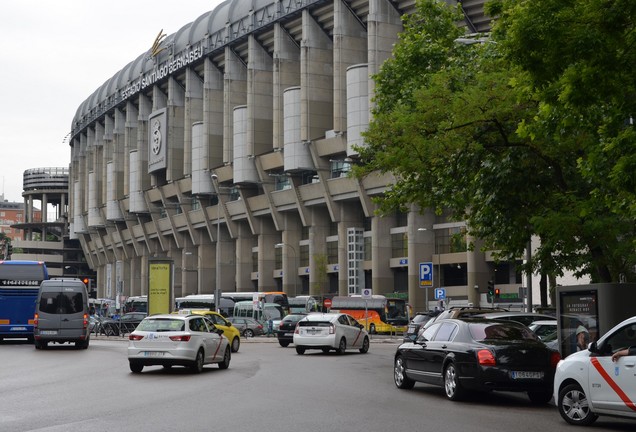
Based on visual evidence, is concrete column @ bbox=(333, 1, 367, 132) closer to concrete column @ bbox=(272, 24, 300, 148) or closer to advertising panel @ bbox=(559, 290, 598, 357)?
concrete column @ bbox=(272, 24, 300, 148)

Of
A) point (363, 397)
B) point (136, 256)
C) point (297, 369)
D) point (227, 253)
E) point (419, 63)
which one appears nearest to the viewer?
point (363, 397)

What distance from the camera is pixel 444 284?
82.6 m

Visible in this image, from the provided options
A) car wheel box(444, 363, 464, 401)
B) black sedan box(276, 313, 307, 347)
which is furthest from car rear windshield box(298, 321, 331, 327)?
car wheel box(444, 363, 464, 401)

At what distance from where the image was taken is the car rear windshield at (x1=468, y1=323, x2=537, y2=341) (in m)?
16.1

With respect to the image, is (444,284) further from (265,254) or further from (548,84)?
(548,84)

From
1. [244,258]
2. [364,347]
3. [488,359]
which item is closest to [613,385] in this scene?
[488,359]

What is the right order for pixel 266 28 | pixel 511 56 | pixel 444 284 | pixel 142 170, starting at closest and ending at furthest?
pixel 511 56
pixel 444 284
pixel 266 28
pixel 142 170

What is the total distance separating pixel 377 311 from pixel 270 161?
25.4 metres

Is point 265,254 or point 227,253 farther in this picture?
point 227,253

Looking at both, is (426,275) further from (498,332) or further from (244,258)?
(244,258)

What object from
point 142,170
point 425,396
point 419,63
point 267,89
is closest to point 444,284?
point 267,89

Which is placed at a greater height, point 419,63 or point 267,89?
point 267,89

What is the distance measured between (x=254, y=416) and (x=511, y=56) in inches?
245

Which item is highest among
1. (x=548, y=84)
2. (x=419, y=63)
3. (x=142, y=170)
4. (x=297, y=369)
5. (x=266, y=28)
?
(x=266, y=28)
